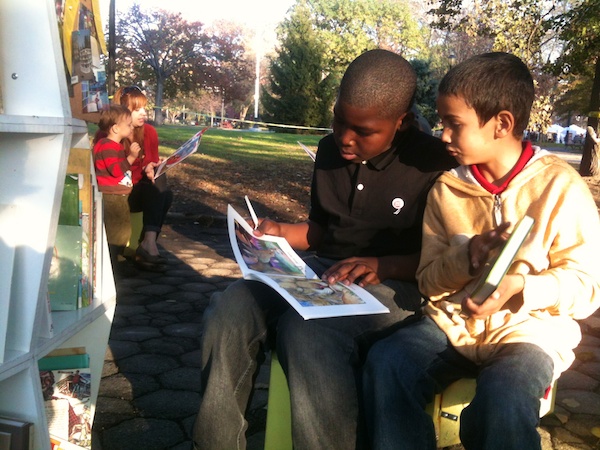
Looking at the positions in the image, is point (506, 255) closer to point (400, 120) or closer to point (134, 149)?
point (400, 120)

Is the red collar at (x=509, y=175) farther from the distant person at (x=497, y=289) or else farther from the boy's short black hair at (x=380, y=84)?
the boy's short black hair at (x=380, y=84)

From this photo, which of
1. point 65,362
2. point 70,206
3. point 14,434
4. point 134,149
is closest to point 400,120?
point 70,206

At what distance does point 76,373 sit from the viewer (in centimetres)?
200

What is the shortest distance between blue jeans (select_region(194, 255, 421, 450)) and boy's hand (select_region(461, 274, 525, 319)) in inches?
14.6

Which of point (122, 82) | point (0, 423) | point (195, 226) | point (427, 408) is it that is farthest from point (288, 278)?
point (122, 82)

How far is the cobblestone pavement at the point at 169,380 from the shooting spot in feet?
8.19

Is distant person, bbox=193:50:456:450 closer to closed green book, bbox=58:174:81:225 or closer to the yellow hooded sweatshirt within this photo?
the yellow hooded sweatshirt

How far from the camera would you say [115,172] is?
172 inches

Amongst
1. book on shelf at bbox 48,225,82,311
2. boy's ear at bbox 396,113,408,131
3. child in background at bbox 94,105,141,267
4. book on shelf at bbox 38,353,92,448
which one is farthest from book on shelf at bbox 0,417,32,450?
child in background at bbox 94,105,141,267

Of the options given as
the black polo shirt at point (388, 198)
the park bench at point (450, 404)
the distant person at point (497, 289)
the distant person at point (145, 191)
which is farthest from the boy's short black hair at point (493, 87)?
the distant person at point (145, 191)

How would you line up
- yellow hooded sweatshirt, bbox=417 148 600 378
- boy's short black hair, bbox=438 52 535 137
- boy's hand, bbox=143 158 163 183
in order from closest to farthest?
yellow hooded sweatshirt, bbox=417 148 600 378
boy's short black hair, bbox=438 52 535 137
boy's hand, bbox=143 158 163 183

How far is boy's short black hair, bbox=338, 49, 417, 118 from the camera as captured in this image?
6.79ft

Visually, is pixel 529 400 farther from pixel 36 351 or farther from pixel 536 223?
pixel 36 351

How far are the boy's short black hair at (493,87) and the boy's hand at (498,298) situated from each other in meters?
0.49
